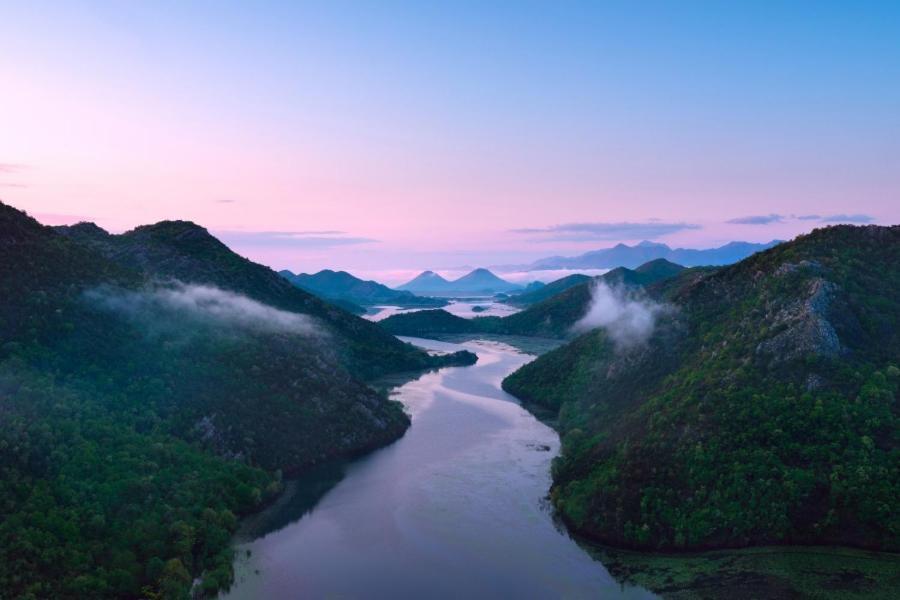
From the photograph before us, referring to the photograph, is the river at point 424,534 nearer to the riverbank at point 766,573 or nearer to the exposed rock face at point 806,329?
the riverbank at point 766,573

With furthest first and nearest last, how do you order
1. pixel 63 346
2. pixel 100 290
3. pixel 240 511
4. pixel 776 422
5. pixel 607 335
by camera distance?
pixel 607 335 < pixel 100 290 < pixel 63 346 < pixel 240 511 < pixel 776 422

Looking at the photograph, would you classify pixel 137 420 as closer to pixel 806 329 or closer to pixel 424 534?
pixel 424 534

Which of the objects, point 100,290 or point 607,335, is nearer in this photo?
point 100,290

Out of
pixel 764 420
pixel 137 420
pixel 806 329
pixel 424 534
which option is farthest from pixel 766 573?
pixel 137 420

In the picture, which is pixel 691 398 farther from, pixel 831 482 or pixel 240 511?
pixel 240 511

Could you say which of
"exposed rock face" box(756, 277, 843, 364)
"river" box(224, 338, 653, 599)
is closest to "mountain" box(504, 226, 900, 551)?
"exposed rock face" box(756, 277, 843, 364)

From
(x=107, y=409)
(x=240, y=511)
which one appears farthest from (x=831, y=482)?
(x=107, y=409)
